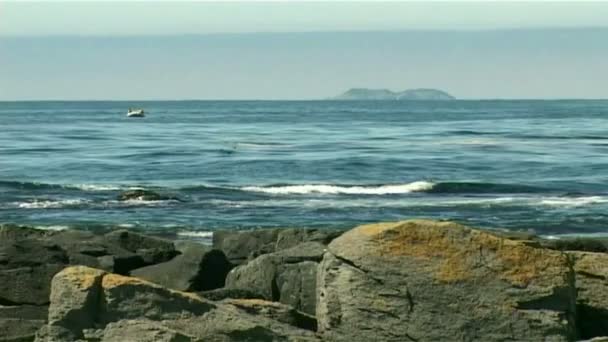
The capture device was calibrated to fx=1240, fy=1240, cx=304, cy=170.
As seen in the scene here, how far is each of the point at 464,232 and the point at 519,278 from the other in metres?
0.58

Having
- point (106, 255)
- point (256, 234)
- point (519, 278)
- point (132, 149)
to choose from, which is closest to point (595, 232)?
point (256, 234)

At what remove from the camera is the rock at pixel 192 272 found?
1397 centimetres

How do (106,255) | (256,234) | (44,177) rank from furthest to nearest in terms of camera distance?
1. (44,177)
2. (256,234)
3. (106,255)

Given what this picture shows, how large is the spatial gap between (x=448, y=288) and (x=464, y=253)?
1.04 feet

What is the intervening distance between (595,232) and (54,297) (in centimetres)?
2145

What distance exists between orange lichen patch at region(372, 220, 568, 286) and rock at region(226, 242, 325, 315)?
1.77 m

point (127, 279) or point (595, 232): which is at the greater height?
point (127, 279)

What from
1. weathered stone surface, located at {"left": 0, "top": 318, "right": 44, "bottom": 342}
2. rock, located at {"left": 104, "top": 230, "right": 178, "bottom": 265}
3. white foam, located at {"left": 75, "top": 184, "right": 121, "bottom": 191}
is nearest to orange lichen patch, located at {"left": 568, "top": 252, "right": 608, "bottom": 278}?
weathered stone surface, located at {"left": 0, "top": 318, "right": 44, "bottom": 342}

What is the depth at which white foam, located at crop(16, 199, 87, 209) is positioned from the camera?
118ft

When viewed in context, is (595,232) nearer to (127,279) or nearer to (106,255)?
(106,255)

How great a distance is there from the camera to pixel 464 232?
33.4 ft

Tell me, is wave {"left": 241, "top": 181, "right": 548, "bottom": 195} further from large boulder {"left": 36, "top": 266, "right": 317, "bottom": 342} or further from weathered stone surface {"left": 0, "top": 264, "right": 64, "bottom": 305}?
large boulder {"left": 36, "top": 266, "right": 317, "bottom": 342}

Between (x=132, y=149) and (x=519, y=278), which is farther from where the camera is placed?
(x=132, y=149)

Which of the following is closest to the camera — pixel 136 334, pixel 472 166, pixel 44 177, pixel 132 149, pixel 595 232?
pixel 136 334
